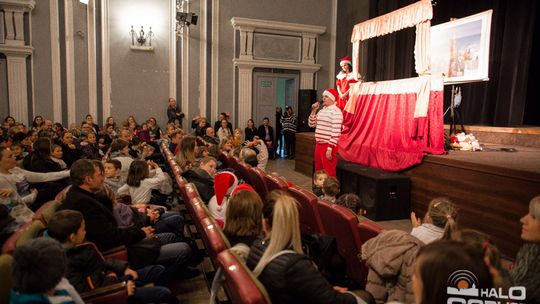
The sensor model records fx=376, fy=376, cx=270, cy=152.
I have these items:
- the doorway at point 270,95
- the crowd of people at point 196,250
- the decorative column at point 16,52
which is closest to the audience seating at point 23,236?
the crowd of people at point 196,250

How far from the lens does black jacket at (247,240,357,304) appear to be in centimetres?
132

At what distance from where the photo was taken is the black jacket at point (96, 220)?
78.9 inches

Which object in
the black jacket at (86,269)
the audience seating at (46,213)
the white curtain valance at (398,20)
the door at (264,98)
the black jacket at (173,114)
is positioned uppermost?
the white curtain valance at (398,20)

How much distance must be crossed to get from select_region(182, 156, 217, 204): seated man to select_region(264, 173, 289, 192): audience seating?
0.48m

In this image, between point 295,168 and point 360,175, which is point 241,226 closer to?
point 360,175

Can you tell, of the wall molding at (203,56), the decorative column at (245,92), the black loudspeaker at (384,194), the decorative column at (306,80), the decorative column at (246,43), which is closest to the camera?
the black loudspeaker at (384,194)

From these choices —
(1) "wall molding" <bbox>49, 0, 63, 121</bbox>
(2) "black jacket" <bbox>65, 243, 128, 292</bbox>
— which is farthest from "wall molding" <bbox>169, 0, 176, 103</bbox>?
(2) "black jacket" <bbox>65, 243, 128, 292</bbox>

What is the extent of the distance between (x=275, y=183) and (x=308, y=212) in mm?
536

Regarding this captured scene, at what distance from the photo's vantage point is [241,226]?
1.84 metres

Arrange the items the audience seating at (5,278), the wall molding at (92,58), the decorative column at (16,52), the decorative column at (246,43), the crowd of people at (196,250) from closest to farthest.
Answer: the crowd of people at (196,250) → the audience seating at (5,278) → the decorative column at (16,52) → the wall molding at (92,58) → the decorative column at (246,43)

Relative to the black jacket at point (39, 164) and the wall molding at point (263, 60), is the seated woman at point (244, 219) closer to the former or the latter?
the black jacket at point (39, 164)

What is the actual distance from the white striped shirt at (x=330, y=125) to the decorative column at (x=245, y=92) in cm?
491

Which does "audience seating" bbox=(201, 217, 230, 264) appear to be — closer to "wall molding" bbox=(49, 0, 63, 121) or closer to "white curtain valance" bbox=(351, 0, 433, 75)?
"white curtain valance" bbox=(351, 0, 433, 75)

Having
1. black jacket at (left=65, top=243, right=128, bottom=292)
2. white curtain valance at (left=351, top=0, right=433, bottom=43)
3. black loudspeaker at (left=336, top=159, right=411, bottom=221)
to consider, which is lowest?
black loudspeaker at (left=336, top=159, right=411, bottom=221)
